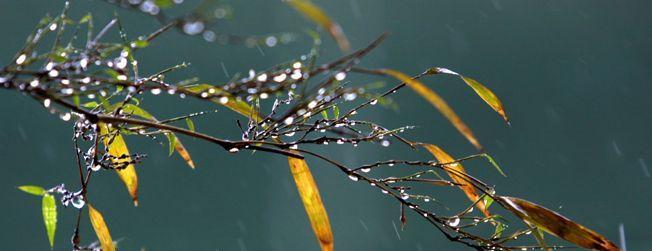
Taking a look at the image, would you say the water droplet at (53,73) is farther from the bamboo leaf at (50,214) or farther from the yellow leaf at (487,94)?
the yellow leaf at (487,94)

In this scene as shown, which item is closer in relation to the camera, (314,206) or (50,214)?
(50,214)

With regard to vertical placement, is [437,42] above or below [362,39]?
below

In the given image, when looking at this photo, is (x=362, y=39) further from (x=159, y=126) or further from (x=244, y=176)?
(x=159, y=126)

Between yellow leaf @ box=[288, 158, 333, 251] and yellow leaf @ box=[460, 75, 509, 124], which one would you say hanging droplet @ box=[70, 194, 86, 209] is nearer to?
yellow leaf @ box=[288, 158, 333, 251]

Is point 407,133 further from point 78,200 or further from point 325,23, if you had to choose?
point 325,23

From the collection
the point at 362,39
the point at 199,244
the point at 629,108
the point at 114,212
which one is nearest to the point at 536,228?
the point at 114,212

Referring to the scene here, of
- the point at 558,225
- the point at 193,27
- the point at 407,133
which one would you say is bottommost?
the point at 558,225

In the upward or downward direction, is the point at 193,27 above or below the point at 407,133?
below

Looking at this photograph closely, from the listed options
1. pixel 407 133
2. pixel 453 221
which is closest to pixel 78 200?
pixel 453 221
